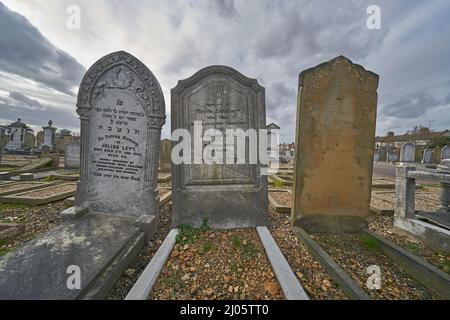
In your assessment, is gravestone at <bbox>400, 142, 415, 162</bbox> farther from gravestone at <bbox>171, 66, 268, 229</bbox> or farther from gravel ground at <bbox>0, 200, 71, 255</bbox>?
gravel ground at <bbox>0, 200, 71, 255</bbox>

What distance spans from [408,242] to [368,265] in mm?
→ 1279

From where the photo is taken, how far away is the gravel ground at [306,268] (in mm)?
2127

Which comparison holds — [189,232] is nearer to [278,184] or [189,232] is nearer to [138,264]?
[138,264]

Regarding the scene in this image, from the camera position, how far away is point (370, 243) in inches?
126

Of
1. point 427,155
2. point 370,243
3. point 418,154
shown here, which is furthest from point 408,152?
point 370,243

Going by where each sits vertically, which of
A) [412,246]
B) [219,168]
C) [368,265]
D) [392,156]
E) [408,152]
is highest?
[408,152]

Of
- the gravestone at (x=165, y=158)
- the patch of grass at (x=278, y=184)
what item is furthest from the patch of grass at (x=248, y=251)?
the gravestone at (x=165, y=158)

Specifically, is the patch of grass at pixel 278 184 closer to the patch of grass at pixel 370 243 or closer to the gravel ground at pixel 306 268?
the gravel ground at pixel 306 268

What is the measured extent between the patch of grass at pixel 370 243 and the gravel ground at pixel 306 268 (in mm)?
1093

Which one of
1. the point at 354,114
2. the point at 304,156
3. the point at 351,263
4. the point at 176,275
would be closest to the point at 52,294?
the point at 176,275

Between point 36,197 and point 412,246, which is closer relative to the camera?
point 412,246

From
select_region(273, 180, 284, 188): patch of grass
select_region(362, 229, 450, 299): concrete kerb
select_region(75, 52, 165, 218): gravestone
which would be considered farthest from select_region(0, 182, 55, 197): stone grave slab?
select_region(362, 229, 450, 299): concrete kerb

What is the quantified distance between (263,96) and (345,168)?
202 cm

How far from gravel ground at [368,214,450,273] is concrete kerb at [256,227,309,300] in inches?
83.6
